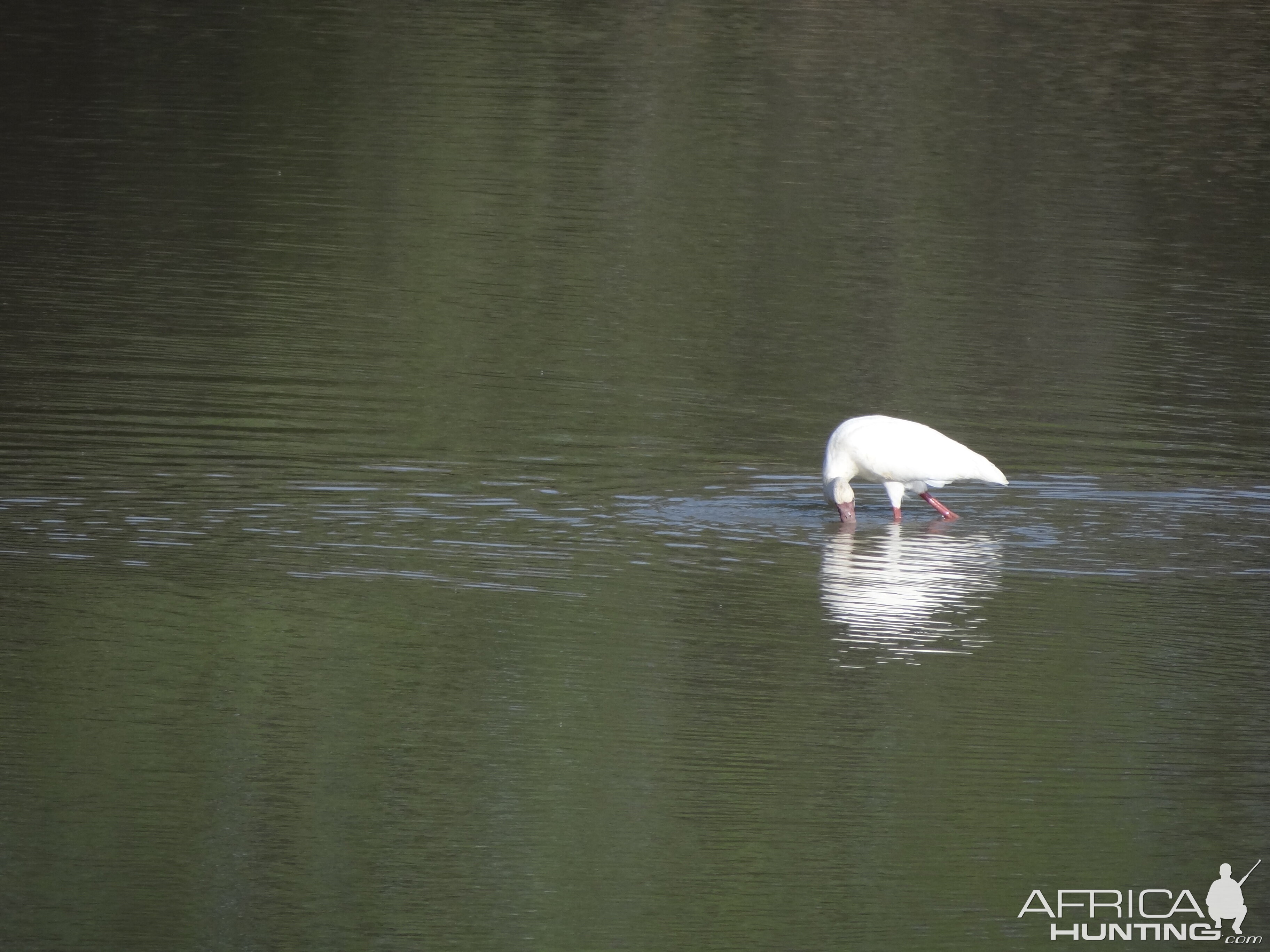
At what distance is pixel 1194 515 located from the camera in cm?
1139

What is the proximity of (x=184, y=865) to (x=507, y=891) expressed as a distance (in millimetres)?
893

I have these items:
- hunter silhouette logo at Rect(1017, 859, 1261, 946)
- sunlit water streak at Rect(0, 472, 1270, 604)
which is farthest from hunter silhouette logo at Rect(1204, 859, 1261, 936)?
sunlit water streak at Rect(0, 472, 1270, 604)

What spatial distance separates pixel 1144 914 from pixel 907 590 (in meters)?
3.31

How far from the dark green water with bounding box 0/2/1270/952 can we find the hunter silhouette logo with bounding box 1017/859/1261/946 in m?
0.04

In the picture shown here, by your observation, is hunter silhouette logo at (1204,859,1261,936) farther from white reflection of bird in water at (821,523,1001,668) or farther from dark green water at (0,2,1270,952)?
white reflection of bird in water at (821,523,1001,668)

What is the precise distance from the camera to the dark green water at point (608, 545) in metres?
7.01

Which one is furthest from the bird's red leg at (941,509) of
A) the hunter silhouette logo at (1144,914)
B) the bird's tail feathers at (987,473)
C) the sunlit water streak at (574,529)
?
the hunter silhouette logo at (1144,914)

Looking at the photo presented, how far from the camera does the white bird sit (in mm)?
11141

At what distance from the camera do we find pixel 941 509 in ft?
37.5

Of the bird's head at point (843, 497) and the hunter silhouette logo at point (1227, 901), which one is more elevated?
the bird's head at point (843, 497)

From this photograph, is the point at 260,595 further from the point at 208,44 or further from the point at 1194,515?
the point at 208,44

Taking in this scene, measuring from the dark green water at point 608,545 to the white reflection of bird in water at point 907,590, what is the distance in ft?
0.11

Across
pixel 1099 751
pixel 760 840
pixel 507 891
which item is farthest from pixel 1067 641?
pixel 507 891

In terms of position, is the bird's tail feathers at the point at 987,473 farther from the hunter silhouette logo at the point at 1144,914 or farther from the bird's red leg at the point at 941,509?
the hunter silhouette logo at the point at 1144,914
